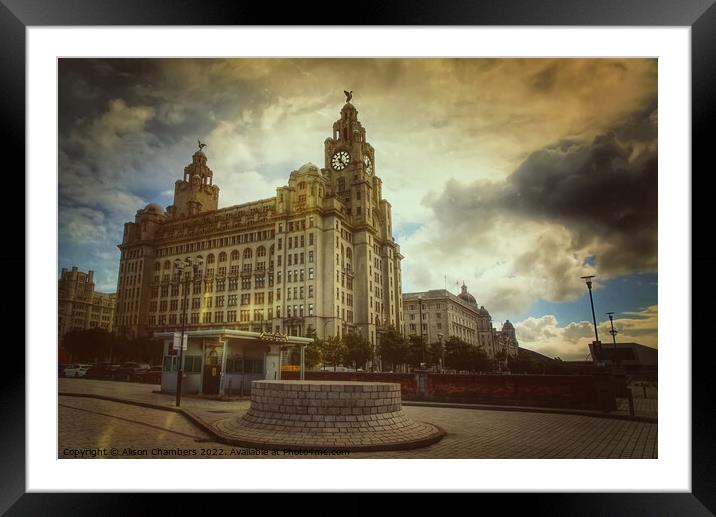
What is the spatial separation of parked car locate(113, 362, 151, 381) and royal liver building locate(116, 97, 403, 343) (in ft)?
4.89

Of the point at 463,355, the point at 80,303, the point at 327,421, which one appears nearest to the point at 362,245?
the point at 463,355

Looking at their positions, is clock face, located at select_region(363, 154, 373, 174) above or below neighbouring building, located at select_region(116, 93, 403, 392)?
above

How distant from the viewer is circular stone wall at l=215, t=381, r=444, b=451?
27.5 ft

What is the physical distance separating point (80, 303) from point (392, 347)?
14006 mm

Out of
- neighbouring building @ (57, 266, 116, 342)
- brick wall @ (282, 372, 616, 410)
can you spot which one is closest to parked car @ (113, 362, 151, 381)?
neighbouring building @ (57, 266, 116, 342)

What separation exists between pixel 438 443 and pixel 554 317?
18.5 feet

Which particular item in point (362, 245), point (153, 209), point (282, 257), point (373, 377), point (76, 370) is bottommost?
point (373, 377)

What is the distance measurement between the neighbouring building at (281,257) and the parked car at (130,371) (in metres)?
1.46

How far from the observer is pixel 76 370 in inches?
491

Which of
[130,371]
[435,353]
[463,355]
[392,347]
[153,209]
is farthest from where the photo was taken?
[435,353]

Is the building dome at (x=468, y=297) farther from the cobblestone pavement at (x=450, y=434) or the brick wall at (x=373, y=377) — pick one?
the brick wall at (x=373, y=377)

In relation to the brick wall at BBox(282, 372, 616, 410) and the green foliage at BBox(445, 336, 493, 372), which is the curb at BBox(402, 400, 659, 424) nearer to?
the brick wall at BBox(282, 372, 616, 410)

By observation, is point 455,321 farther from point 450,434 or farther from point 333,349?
point 450,434

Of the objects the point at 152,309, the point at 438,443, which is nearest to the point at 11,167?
the point at 438,443
